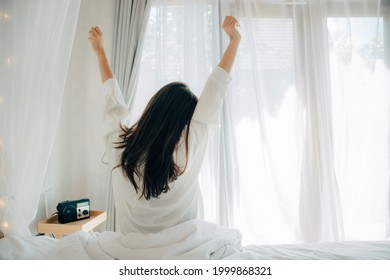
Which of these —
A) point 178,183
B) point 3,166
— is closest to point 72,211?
point 3,166

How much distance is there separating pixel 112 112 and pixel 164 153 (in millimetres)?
284

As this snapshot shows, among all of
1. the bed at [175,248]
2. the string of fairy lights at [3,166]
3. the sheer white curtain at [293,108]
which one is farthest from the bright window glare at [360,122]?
the string of fairy lights at [3,166]

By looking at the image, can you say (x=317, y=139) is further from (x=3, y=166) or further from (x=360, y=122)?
(x=3, y=166)

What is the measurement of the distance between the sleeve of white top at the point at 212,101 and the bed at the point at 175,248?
34 centimetres

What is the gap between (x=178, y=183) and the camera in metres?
0.89

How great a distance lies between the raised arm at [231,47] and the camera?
914 mm

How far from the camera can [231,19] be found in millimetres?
1022

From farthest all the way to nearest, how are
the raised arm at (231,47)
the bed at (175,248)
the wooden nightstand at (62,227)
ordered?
the wooden nightstand at (62,227) < the raised arm at (231,47) < the bed at (175,248)

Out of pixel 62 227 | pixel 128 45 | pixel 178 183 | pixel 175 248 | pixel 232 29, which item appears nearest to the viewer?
pixel 175 248

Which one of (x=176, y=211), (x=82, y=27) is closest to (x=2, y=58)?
(x=176, y=211)

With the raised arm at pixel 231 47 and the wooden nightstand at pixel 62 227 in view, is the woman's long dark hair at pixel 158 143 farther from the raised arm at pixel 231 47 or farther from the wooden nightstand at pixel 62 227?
the wooden nightstand at pixel 62 227

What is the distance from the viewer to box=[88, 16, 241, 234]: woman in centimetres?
84

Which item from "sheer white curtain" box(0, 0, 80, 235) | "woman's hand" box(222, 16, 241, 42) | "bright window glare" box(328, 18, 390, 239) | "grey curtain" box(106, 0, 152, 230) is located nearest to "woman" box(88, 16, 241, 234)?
"woman's hand" box(222, 16, 241, 42)

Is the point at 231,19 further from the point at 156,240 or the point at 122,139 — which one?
the point at 156,240
